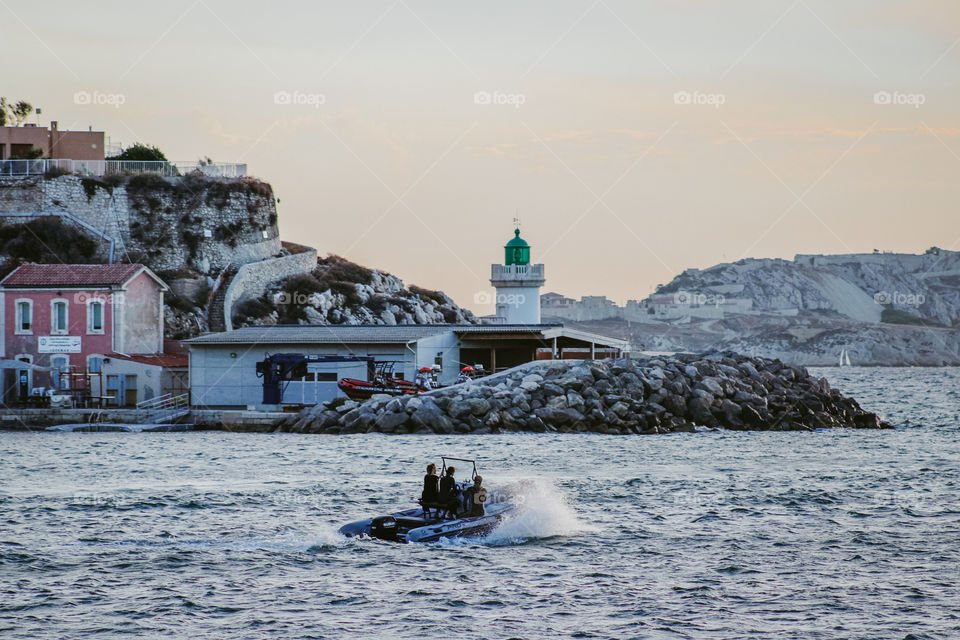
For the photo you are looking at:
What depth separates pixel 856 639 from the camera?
58.7ft

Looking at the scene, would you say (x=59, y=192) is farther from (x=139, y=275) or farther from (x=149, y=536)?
(x=149, y=536)

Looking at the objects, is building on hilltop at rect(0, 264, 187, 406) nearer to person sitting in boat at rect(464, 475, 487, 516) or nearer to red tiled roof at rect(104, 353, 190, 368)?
red tiled roof at rect(104, 353, 190, 368)

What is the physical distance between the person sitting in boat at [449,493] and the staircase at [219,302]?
159 ft

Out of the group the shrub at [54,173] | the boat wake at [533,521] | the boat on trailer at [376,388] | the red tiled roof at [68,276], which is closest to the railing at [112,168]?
the shrub at [54,173]

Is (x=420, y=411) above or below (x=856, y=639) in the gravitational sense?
above

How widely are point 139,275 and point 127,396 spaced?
687 cm

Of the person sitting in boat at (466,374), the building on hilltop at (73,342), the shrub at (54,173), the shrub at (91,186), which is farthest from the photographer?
the shrub at (91,186)

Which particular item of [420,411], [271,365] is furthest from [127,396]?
[420,411]

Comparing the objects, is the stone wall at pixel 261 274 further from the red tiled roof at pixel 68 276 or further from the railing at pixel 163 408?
the railing at pixel 163 408

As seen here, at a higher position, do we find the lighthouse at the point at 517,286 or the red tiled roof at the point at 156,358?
the lighthouse at the point at 517,286

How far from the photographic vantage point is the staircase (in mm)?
72000

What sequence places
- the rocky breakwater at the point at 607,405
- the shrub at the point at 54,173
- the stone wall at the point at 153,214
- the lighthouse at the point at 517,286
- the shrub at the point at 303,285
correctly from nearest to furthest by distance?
the rocky breakwater at the point at 607,405
the lighthouse at the point at 517,286
the shrub at the point at 303,285
the stone wall at the point at 153,214
the shrub at the point at 54,173

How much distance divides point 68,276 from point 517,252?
78.2ft

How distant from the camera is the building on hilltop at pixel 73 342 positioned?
181 feet
